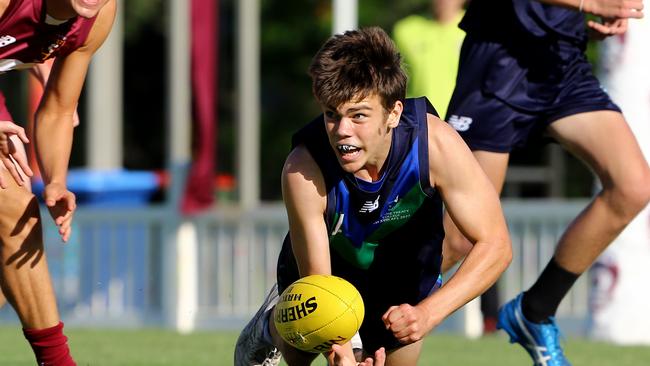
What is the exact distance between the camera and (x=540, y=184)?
61.1 feet

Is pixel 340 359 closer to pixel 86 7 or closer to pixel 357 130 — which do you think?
pixel 357 130

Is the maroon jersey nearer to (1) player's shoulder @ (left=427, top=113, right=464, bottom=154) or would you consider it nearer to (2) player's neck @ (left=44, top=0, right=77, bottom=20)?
(2) player's neck @ (left=44, top=0, right=77, bottom=20)

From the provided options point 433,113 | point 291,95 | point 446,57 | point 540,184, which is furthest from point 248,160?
point 433,113

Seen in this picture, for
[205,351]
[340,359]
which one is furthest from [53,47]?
[205,351]

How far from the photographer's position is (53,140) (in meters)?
5.71

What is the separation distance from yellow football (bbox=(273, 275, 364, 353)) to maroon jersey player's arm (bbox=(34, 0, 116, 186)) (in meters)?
1.21

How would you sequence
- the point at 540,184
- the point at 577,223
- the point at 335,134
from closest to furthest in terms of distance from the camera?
the point at 335,134 < the point at 577,223 < the point at 540,184

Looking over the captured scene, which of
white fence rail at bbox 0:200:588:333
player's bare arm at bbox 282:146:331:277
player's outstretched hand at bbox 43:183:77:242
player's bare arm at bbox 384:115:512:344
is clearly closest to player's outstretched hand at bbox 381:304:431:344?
player's bare arm at bbox 384:115:512:344

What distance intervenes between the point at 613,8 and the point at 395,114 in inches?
58.0

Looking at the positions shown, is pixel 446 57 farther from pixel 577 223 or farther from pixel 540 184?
Answer: pixel 540 184

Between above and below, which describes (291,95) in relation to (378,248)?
below

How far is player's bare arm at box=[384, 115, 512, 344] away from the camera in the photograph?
4.96 m

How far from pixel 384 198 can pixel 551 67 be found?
1.55 m

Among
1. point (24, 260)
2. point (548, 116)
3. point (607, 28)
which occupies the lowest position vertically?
point (24, 260)
